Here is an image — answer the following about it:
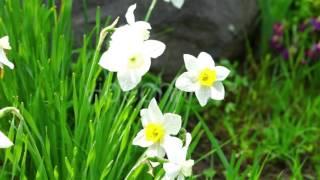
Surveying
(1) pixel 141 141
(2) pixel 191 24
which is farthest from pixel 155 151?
(2) pixel 191 24

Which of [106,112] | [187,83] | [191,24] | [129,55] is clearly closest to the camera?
[129,55]

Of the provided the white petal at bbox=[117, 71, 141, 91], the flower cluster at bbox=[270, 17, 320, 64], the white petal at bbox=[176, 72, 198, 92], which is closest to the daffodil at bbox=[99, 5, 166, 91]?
the white petal at bbox=[117, 71, 141, 91]

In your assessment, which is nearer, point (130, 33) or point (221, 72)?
point (130, 33)

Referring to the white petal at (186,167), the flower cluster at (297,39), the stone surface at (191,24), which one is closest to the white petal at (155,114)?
the white petal at (186,167)

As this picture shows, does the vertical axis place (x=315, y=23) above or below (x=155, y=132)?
above

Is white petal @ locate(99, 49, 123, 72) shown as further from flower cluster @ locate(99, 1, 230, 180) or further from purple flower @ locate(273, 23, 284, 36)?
purple flower @ locate(273, 23, 284, 36)

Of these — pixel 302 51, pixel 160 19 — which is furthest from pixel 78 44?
pixel 302 51

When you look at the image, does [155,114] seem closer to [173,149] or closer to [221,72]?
[173,149]

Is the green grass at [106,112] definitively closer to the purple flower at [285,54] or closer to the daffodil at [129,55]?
the purple flower at [285,54]
